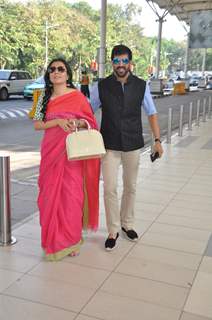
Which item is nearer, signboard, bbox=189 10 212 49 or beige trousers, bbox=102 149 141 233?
beige trousers, bbox=102 149 141 233

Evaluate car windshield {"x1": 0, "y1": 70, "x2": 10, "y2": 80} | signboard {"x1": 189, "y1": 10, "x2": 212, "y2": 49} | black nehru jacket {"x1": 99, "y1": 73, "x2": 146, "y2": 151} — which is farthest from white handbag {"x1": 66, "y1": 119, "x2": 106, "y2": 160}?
signboard {"x1": 189, "y1": 10, "x2": 212, "y2": 49}

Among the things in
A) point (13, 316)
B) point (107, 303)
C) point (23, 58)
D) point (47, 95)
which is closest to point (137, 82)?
point (47, 95)

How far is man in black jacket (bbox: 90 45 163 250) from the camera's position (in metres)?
4.17

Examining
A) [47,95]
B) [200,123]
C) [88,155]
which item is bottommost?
[200,123]

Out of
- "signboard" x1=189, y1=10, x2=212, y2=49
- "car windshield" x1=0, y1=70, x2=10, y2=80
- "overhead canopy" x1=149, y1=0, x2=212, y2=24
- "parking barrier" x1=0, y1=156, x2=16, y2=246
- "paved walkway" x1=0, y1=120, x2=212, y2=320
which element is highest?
"overhead canopy" x1=149, y1=0, x2=212, y2=24

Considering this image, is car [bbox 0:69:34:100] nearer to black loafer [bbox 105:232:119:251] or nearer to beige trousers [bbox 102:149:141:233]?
beige trousers [bbox 102:149:141:233]

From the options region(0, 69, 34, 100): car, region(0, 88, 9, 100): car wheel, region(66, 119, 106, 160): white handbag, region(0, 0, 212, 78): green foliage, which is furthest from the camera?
region(0, 0, 212, 78): green foliage

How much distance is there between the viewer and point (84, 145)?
379 centimetres

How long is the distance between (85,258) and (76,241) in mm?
173

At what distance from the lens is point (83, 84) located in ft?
77.6

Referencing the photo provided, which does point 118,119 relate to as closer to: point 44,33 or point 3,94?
point 3,94

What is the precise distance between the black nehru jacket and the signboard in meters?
32.9

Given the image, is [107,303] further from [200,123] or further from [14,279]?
[200,123]

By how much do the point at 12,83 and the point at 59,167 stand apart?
22.8 m
